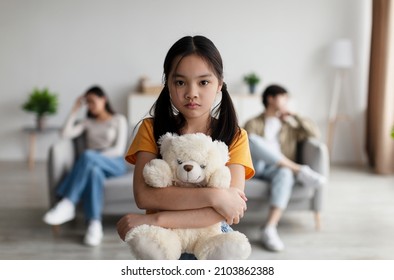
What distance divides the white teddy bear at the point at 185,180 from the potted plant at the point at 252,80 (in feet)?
11.7

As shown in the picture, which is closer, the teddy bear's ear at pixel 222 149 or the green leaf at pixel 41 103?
the teddy bear's ear at pixel 222 149

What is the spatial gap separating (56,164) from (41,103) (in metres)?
1.87

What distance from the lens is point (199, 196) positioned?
828mm

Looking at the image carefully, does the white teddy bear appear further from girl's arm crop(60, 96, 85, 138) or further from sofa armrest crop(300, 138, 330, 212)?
girl's arm crop(60, 96, 85, 138)

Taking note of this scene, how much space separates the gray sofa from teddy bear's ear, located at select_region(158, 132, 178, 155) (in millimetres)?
1723

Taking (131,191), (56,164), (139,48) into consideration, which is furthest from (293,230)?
(139,48)

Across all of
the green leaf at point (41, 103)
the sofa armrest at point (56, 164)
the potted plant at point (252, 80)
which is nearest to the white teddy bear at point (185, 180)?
the sofa armrest at point (56, 164)

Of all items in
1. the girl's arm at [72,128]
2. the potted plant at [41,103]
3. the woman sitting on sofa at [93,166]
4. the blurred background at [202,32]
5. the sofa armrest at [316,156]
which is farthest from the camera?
the potted plant at [41,103]

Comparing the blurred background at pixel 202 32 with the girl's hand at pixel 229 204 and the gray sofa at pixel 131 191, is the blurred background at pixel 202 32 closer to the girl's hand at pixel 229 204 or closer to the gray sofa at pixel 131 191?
the gray sofa at pixel 131 191

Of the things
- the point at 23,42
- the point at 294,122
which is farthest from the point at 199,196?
the point at 23,42

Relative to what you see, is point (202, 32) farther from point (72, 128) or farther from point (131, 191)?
point (131, 191)

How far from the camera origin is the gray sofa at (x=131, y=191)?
2.60 metres

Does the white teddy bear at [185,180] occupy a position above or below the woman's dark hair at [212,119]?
below

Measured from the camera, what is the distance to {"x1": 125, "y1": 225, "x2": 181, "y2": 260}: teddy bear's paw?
829 millimetres
